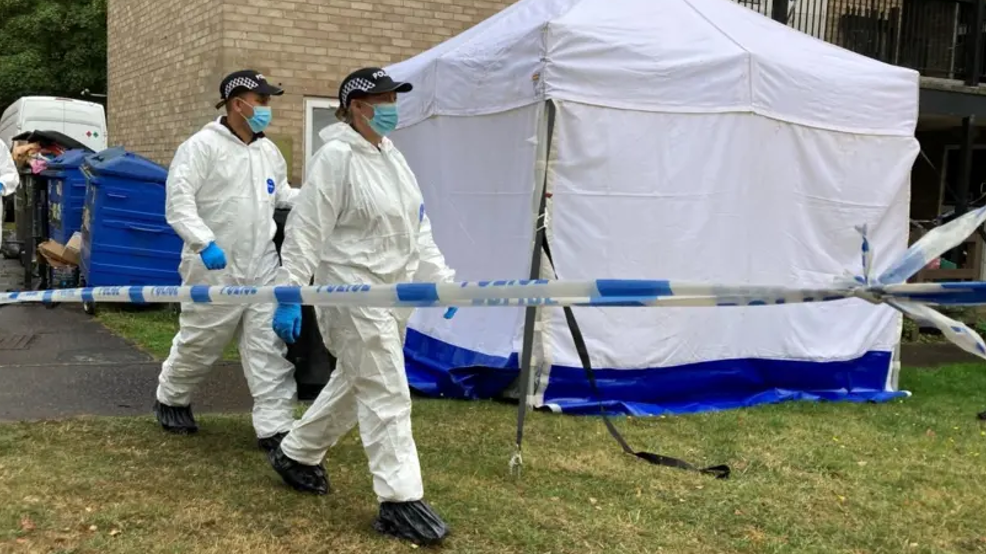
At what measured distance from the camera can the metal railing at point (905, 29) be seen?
11.2 metres

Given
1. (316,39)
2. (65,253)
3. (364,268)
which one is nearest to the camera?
(364,268)

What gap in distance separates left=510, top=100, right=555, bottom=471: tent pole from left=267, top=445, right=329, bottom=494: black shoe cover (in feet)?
3.17

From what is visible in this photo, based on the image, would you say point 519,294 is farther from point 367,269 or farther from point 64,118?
point 64,118

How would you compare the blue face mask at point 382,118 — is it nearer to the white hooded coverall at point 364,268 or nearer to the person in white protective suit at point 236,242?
the white hooded coverall at point 364,268

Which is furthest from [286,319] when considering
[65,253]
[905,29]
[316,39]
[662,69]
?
[905,29]

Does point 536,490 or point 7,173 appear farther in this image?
point 7,173

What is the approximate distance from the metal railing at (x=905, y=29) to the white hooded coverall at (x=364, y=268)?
8.52 m

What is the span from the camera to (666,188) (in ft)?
19.6

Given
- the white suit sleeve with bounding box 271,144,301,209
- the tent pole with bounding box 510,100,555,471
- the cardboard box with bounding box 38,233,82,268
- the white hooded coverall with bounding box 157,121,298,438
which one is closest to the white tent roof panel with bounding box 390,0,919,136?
the tent pole with bounding box 510,100,555,471

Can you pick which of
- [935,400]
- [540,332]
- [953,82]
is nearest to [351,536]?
[540,332]

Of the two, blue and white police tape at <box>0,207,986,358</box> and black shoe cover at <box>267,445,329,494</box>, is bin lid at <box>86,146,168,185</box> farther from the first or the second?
blue and white police tape at <box>0,207,986,358</box>

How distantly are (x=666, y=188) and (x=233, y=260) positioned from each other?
2824mm

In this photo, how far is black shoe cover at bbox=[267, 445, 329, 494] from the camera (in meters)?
4.07

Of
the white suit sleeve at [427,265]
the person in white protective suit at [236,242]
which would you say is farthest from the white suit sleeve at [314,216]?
the person in white protective suit at [236,242]
